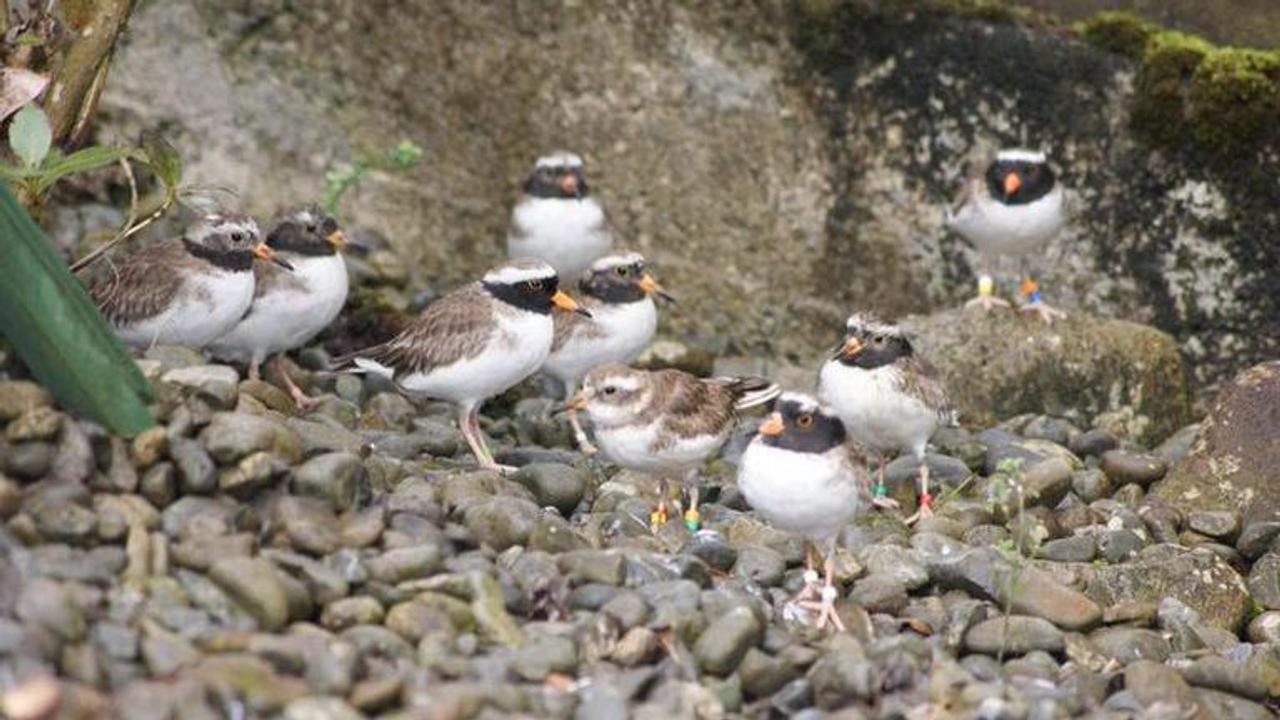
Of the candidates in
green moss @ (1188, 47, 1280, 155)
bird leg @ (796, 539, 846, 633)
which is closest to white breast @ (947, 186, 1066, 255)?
green moss @ (1188, 47, 1280, 155)

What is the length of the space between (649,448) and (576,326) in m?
2.29

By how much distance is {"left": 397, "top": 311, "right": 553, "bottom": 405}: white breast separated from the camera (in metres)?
10.9

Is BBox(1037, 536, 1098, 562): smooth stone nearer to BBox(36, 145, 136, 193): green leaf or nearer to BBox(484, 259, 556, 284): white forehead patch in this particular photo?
BBox(484, 259, 556, 284): white forehead patch

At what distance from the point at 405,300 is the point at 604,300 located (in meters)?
1.78

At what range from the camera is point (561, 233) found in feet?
43.8

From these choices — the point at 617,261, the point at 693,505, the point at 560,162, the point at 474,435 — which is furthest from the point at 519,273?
the point at 560,162

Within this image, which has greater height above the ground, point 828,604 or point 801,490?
point 801,490

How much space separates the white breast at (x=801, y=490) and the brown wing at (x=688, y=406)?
99cm

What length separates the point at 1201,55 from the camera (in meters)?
12.5

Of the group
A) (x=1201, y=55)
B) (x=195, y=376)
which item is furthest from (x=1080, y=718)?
(x=1201, y=55)

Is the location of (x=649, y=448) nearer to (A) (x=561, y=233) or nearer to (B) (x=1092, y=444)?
(B) (x=1092, y=444)

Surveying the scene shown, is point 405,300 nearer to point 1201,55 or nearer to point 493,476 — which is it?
point 493,476

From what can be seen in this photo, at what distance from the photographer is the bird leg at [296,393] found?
37.6 ft

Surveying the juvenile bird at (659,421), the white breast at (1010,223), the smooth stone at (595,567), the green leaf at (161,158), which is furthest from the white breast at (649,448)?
the white breast at (1010,223)
